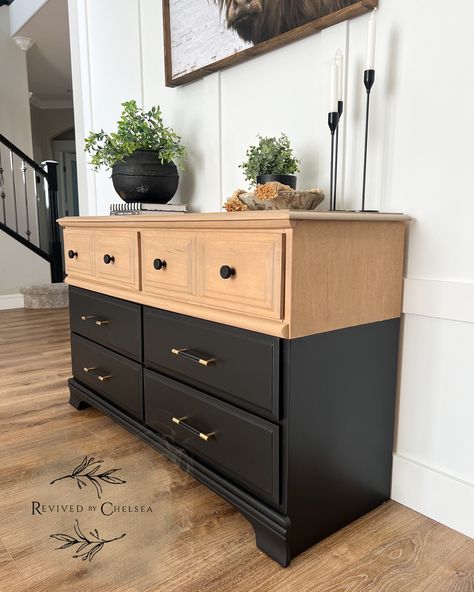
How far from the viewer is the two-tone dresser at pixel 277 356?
44.6 inches

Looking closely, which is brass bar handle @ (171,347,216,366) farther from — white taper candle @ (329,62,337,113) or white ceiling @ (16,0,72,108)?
white ceiling @ (16,0,72,108)

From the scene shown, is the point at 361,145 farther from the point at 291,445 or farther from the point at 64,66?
the point at 64,66

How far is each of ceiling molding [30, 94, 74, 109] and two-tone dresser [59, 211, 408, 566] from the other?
7361mm

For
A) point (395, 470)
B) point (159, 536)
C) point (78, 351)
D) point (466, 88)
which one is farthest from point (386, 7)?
point (78, 351)

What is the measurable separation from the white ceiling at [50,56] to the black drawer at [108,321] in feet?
11.4

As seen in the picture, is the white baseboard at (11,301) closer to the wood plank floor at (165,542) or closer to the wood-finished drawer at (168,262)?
the wood plank floor at (165,542)

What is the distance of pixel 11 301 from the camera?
4.57 metres

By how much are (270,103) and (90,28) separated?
1.52 m

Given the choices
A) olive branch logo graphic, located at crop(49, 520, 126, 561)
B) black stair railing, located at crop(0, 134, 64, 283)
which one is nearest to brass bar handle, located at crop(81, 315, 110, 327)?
olive branch logo graphic, located at crop(49, 520, 126, 561)

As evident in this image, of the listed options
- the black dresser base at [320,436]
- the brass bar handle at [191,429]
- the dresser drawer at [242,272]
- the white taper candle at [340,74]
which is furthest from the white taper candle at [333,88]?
the brass bar handle at [191,429]

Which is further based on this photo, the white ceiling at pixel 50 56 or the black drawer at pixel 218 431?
the white ceiling at pixel 50 56

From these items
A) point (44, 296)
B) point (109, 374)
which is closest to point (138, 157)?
point (109, 374)

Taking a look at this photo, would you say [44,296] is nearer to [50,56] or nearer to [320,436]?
[50,56]

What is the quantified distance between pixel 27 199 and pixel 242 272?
4.85 m
